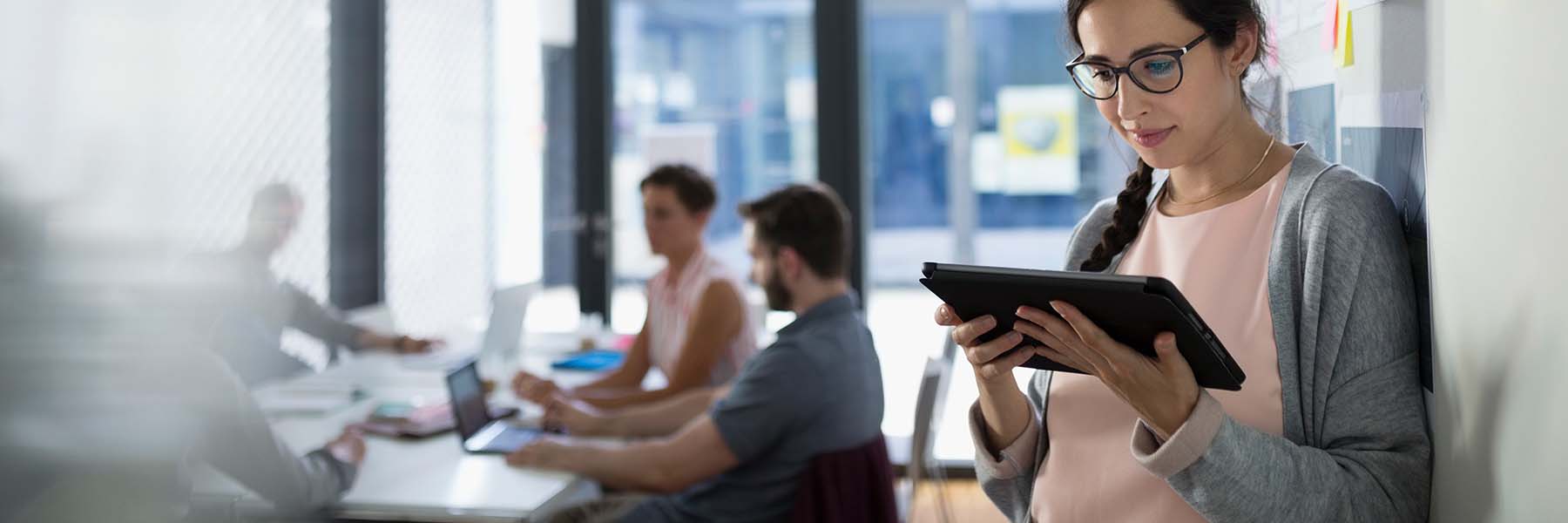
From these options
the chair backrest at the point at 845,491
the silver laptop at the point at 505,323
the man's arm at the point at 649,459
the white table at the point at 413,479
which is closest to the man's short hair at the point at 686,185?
the silver laptop at the point at 505,323

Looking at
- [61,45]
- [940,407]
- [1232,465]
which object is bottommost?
[940,407]

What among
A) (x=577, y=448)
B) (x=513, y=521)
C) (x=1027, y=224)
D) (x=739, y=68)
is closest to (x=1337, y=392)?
(x=513, y=521)

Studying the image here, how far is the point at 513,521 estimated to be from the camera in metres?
2.21

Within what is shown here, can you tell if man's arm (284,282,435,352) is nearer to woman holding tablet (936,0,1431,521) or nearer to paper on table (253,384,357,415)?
paper on table (253,384,357,415)

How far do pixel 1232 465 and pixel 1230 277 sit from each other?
0.21 m

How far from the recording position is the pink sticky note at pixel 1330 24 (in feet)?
4.02

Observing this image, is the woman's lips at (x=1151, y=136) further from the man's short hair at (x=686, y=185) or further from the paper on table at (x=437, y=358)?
the paper on table at (x=437, y=358)

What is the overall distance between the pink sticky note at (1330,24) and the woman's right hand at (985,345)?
0.51 meters

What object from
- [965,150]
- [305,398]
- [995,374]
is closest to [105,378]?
[305,398]

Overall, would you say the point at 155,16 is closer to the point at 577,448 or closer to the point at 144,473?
the point at 144,473

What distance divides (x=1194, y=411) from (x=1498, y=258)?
0.81ft

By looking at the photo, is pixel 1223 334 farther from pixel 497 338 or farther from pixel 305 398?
pixel 497 338

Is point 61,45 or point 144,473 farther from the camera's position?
point 144,473

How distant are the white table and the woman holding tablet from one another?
4.34 feet
